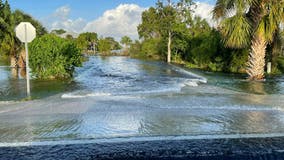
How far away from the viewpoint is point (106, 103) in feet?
30.4

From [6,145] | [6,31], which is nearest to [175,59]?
[6,31]

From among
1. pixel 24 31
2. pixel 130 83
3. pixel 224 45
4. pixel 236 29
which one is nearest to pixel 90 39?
pixel 224 45

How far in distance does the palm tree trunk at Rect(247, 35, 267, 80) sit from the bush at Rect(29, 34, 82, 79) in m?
10.5

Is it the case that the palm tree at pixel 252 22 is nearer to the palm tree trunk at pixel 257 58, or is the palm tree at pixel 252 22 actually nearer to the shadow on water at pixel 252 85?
the palm tree trunk at pixel 257 58

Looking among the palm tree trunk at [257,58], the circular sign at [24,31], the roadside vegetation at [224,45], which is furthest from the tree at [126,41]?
the circular sign at [24,31]

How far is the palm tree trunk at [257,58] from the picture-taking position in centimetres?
1611

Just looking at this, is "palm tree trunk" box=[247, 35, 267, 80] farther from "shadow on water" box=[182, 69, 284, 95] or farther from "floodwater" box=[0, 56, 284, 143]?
"floodwater" box=[0, 56, 284, 143]

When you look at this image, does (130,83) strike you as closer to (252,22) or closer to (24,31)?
(24,31)

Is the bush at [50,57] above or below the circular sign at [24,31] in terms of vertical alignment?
below

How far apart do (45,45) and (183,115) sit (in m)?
11.5

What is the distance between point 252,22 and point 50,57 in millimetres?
11305

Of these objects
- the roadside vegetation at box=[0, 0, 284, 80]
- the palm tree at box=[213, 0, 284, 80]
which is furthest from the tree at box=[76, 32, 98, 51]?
the palm tree at box=[213, 0, 284, 80]

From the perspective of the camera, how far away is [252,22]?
53.4 ft

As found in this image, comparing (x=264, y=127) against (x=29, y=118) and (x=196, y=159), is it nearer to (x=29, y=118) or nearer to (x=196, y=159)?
(x=196, y=159)
